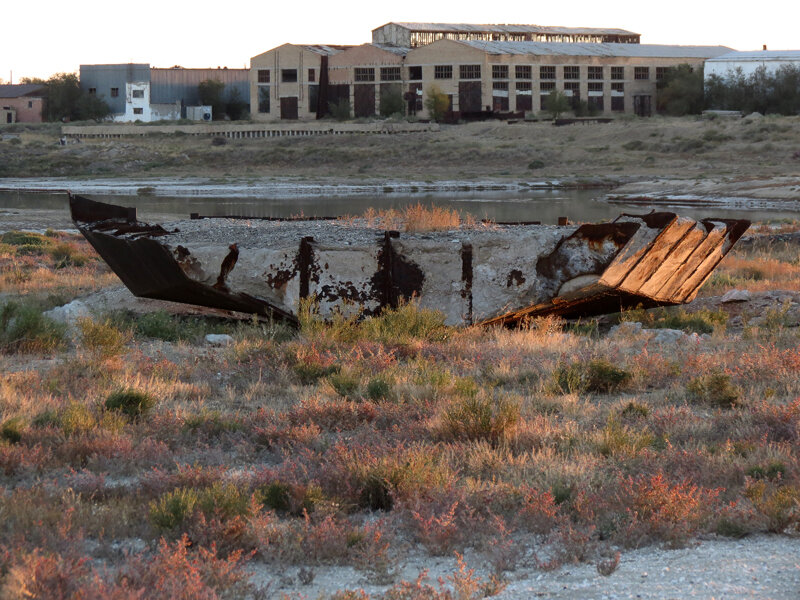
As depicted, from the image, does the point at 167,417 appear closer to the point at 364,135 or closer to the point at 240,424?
the point at 240,424

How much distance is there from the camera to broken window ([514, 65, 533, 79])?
3174 inches

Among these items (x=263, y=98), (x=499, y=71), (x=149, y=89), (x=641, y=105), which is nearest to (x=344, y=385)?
(x=499, y=71)

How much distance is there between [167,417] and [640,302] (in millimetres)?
6353

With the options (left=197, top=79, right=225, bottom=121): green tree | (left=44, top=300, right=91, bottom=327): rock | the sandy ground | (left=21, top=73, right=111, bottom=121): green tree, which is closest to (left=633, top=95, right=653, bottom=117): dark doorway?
(left=197, top=79, right=225, bottom=121): green tree

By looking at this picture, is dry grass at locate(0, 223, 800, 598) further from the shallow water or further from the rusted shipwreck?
the shallow water

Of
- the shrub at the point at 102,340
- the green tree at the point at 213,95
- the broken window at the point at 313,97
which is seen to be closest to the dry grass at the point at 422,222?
the shrub at the point at 102,340

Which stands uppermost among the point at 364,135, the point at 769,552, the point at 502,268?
the point at 364,135

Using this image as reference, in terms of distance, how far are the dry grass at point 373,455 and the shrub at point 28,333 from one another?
99mm

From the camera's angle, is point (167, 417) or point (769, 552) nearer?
point (769, 552)

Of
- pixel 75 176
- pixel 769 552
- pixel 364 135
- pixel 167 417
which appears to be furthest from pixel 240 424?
pixel 364 135

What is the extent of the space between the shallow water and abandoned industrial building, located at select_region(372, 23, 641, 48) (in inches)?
1772

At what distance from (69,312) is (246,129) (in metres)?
64.0

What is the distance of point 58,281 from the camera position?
50.5 feet

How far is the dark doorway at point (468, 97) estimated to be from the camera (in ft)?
260
